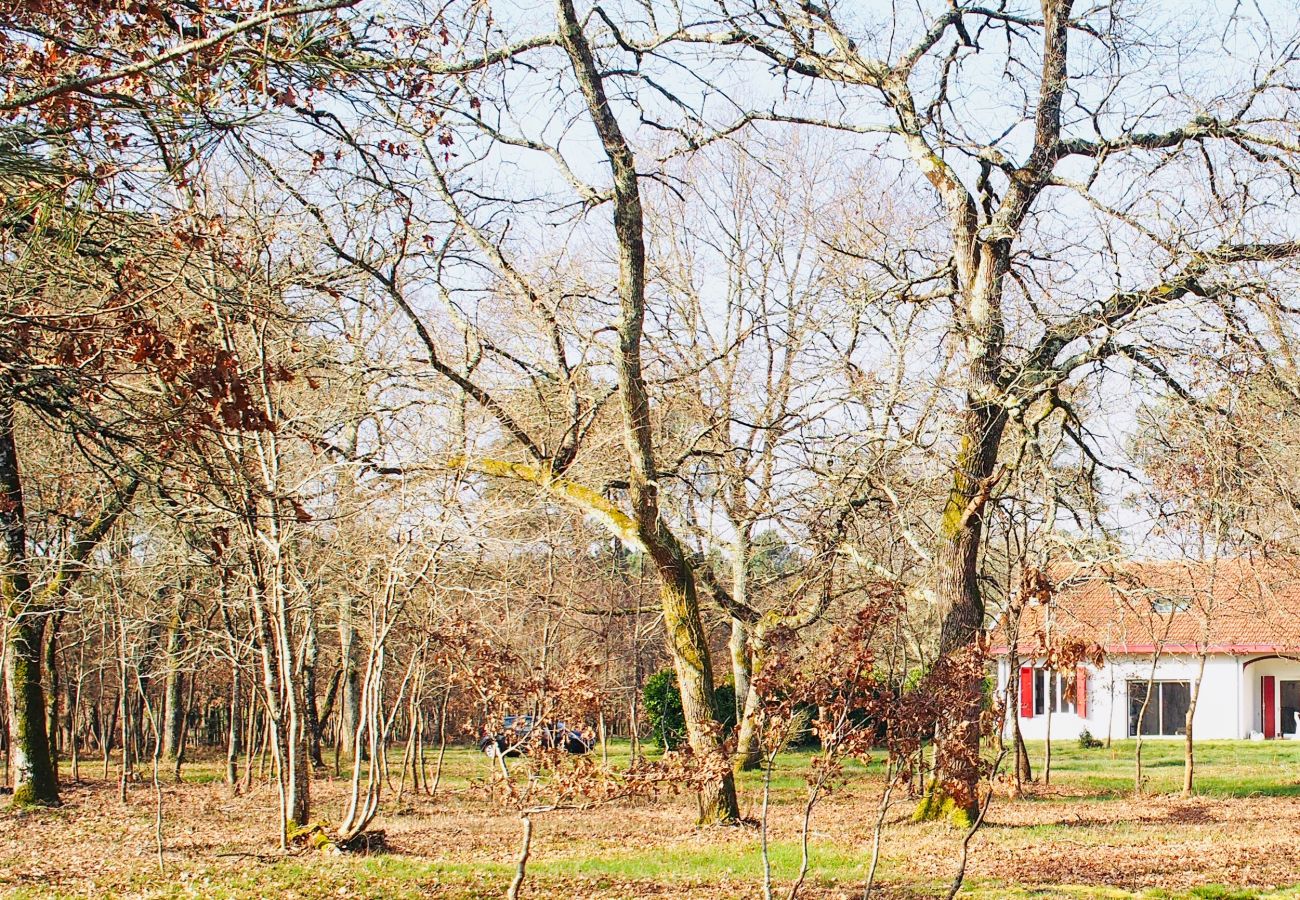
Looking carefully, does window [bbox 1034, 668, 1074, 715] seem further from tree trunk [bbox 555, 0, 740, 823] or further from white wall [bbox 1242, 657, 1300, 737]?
tree trunk [bbox 555, 0, 740, 823]

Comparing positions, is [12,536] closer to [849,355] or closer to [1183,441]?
[849,355]

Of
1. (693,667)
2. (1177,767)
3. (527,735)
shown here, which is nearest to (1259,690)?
(1177,767)

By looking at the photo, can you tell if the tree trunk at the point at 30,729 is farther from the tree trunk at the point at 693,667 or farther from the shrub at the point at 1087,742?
the shrub at the point at 1087,742

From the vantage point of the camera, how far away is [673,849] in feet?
37.9

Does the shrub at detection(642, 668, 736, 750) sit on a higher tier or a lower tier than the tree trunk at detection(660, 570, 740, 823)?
lower

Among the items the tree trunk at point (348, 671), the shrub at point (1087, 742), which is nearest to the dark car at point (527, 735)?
the tree trunk at point (348, 671)

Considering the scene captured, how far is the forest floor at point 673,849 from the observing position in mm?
8844

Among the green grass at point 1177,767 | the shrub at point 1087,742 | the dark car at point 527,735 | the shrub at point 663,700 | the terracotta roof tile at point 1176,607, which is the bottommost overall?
the shrub at point 1087,742

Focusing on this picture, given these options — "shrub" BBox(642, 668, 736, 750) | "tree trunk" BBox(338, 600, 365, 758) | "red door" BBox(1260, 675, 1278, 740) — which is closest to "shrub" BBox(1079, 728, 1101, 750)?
"red door" BBox(1260, 675, 1278, 740)

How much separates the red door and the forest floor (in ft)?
45.9

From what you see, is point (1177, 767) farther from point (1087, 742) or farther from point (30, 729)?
point (30, 729)

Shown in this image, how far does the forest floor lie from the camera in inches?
348

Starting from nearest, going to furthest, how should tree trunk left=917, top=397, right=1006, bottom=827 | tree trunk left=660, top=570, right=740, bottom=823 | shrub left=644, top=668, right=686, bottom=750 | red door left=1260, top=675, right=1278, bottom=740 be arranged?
tree trunk left=917, top=397, right=1006, bottom=827, tree trunk left=660, top=570, right=740, bottom=823, shrub left=644, top=668, right=686, bottom=750, red door left=1260, top=675, right=1278, bottom=740

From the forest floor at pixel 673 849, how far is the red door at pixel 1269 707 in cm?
1400
